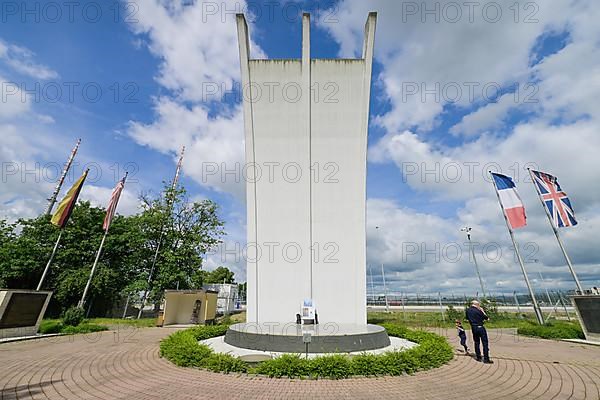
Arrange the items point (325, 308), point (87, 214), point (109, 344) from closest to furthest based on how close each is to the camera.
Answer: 1. point (109, 344)
2. point (325, 308)
3. point (87, 214)

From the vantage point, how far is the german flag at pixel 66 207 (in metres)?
14.4

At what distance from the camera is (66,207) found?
14.6 meters

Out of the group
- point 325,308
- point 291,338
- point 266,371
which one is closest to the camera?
point 266,371

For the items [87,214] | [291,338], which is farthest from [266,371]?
[87,214]

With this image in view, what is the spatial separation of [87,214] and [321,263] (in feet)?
70.4

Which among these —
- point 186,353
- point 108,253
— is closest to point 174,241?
point 108,253

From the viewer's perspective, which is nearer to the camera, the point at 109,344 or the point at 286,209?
the point at 109,344

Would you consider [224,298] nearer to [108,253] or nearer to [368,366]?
[108,253]

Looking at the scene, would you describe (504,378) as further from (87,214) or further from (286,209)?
(87,214)

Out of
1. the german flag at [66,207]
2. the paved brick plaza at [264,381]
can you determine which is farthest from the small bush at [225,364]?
the german flag at [66,207]

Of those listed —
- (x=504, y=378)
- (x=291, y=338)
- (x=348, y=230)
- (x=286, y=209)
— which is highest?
(x=286, y=209)

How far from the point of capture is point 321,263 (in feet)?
40.7

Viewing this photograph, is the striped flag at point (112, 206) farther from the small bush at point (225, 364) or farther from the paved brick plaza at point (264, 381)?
the small bush at point (225, 364)

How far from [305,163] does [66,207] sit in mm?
11179
